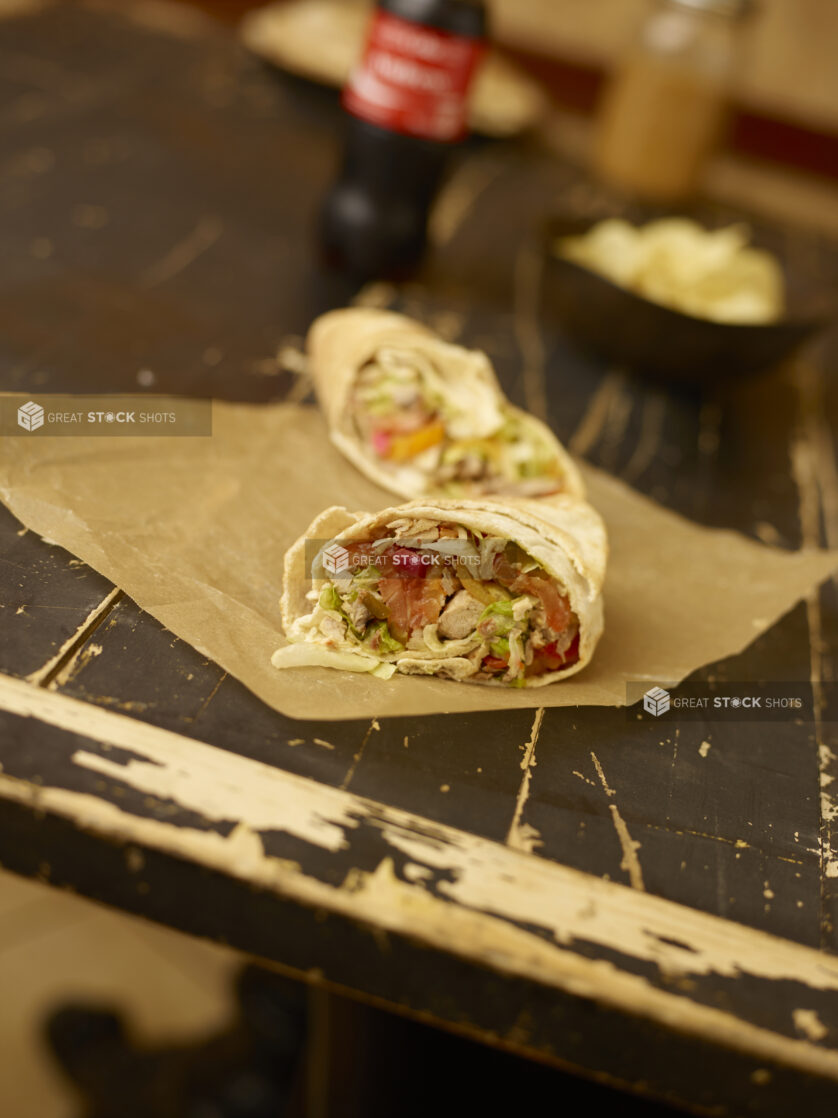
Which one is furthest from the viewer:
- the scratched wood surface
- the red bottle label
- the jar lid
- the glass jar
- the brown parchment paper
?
the glass jar

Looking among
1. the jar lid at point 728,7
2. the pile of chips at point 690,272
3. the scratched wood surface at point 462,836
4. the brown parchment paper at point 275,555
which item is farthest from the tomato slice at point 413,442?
the jar lid at point 728,7

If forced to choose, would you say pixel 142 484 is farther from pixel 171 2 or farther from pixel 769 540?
pixel 171 2

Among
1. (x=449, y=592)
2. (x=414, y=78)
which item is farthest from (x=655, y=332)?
(x=449, y=592)

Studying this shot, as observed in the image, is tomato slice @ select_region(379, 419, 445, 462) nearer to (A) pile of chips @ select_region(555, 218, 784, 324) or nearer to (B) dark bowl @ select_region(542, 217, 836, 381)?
(B) dark bowl @ select_region(542, 217, 836, 381)

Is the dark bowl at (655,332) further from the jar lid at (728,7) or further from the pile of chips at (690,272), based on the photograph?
the jar lid at (728,7)

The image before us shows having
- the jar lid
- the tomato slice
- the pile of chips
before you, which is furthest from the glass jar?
the tomato slice

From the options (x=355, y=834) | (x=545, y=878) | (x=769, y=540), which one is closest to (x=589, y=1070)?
(x=545, y=878)
